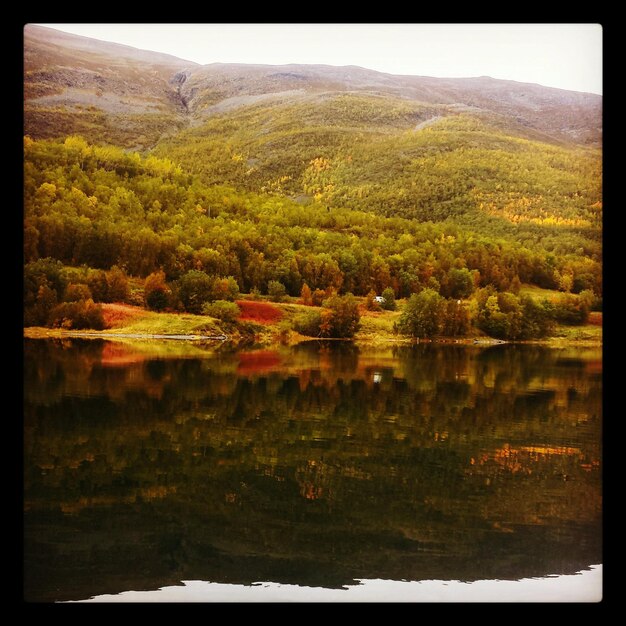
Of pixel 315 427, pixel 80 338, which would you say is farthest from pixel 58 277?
pixel 315 427

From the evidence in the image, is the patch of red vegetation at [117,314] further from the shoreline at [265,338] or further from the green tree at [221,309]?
the green tree at [221,309]

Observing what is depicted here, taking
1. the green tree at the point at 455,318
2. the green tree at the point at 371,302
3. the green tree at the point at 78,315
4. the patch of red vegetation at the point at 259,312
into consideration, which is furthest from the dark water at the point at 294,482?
the patch of red vegetation at the point at 259,312

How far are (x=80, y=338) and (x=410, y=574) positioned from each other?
11.2m

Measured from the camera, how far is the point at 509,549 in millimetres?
4988

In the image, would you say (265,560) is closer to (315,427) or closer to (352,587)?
(352,587)

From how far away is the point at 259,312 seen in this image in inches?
667

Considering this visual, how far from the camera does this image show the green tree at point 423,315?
15.5m

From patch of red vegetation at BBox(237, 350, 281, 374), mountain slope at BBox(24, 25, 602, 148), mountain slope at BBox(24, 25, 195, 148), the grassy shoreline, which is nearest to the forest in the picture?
the grassy shoreline

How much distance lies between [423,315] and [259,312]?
3881mm

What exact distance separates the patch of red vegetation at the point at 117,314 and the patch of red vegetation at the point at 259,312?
103 inches

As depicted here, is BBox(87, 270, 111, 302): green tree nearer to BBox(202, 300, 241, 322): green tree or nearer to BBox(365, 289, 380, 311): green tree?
BBox(202, 300, 241, 322): green tree

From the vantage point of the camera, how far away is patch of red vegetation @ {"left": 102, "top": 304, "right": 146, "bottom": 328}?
14938 mm

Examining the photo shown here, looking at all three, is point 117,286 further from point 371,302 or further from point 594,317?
point 594,317
